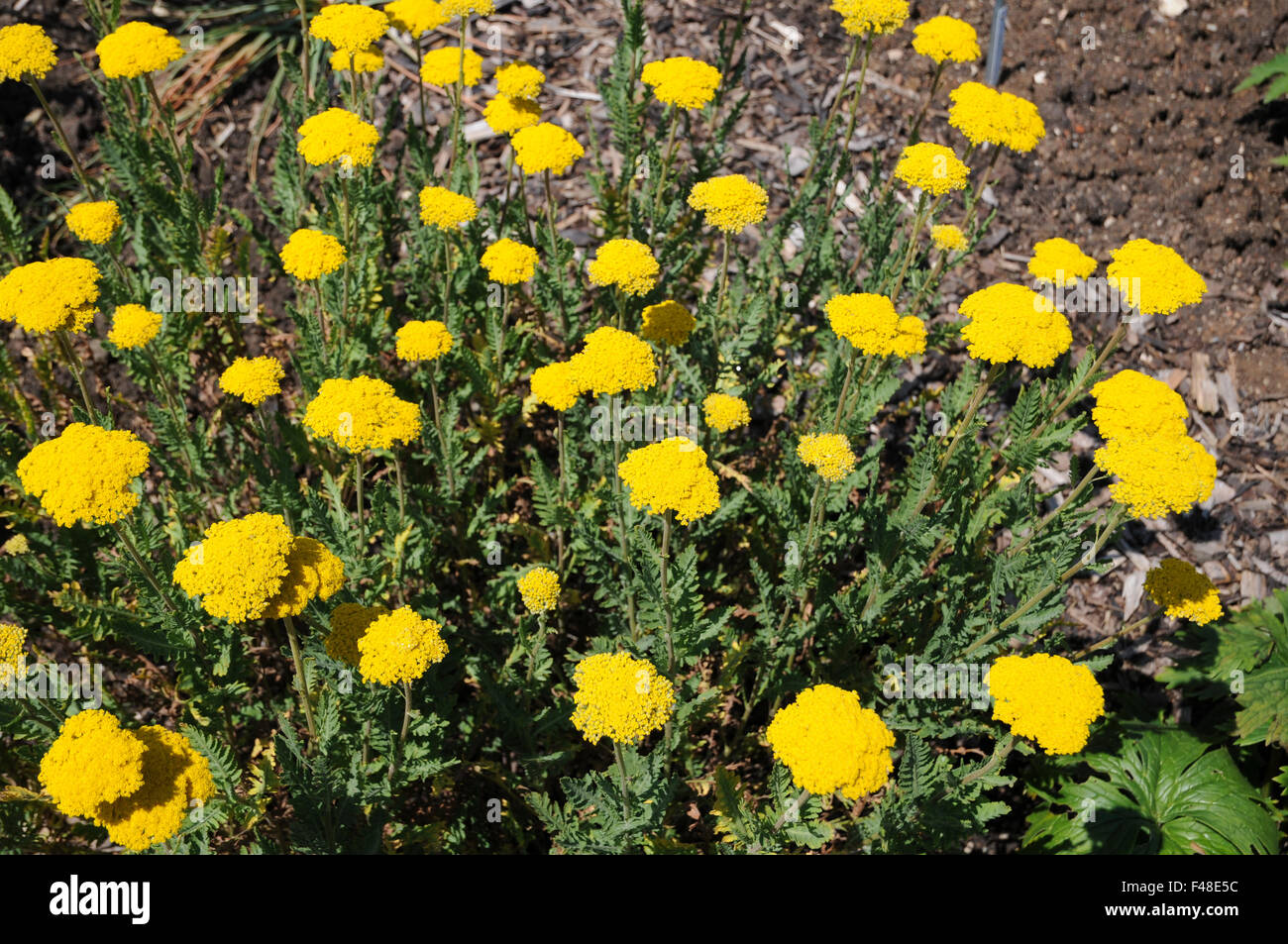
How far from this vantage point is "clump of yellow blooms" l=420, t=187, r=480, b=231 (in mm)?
3877

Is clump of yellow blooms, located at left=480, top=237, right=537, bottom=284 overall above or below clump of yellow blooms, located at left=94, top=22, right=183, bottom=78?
below

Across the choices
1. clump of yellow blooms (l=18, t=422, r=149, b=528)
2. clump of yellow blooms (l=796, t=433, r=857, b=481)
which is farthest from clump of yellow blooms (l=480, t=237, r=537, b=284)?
clump of yellow blooms (l=18, t=422, r=149, b=528)

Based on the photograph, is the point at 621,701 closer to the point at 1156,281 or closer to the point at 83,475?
the point at 83,475

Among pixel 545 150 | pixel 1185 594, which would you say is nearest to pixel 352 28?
pixel 545 150

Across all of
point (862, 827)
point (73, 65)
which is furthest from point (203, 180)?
point (862, 827)

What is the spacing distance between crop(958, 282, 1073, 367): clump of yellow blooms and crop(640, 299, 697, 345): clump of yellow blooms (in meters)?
1.16

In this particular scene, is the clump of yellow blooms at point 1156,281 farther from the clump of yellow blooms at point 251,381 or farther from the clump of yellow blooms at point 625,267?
the clump of yellow blooms at point 251,381

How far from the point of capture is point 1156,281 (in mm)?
3559

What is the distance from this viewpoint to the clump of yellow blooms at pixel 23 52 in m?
3.83

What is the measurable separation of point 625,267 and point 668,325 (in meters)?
0.33

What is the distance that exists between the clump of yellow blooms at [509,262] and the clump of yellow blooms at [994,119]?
208cm

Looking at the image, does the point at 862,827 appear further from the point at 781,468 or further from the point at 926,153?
the point at 926,153

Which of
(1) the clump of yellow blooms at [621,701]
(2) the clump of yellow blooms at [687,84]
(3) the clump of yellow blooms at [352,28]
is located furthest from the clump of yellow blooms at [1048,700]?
(3) the clump of yellow blooms at [352,28]

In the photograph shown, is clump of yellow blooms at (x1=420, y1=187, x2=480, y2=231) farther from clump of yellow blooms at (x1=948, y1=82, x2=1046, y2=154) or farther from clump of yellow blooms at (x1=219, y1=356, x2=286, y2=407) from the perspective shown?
clump of yellow blooms at (x1=948, y1=82, x2=1046, y2=154)
